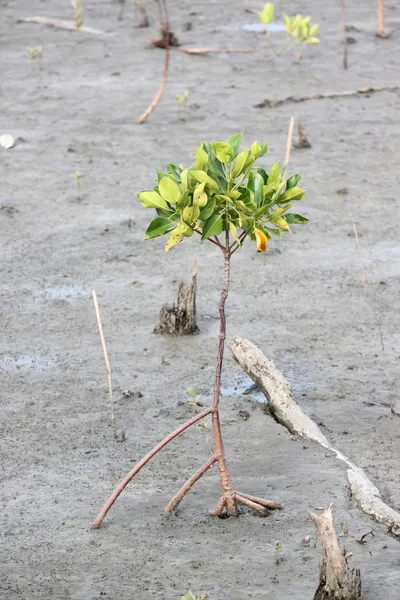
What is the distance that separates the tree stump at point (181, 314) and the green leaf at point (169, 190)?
6.28 ft

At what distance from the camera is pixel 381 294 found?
5.82m

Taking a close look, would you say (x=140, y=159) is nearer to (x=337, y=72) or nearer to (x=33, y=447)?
(x=337, y=72)

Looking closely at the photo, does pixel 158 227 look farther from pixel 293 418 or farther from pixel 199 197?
pixel 293 418

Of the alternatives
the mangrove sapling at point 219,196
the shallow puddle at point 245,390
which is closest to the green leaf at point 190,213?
the mangrove sapling at point 219,196

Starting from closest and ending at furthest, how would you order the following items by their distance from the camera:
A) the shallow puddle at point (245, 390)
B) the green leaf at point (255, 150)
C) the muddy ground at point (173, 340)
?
1. the green leaf at point (255, 150)
2. the muddy ground at point (173, 340)
3. the shallow puddle at point (245, 390)

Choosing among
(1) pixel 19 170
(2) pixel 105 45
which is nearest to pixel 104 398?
(1) pixel 19 170

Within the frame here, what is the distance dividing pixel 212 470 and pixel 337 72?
6294 millimetres

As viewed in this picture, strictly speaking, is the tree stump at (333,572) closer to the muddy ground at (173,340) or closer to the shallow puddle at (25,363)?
the muddy ground at (173,340)

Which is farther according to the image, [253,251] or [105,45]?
[105,45]

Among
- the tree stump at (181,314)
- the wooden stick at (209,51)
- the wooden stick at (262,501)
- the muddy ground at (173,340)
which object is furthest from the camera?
the wooden stick at (209,51)

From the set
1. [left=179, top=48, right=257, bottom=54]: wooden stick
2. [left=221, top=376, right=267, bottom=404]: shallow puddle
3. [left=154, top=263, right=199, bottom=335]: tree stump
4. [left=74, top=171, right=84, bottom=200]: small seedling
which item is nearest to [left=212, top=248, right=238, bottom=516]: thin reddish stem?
[left=221, top=376, right=267, bottom=404]: shallow puddle

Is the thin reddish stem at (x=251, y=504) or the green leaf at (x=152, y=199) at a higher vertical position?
the green leaf at (x=152, y=199)

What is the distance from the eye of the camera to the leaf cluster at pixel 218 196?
11.0 feet

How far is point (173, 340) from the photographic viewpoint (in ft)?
17.6
